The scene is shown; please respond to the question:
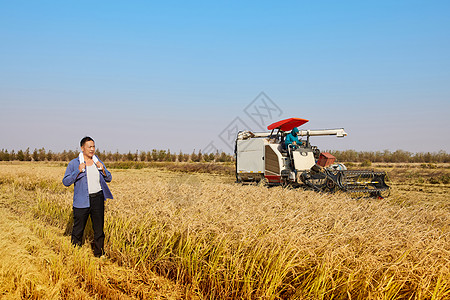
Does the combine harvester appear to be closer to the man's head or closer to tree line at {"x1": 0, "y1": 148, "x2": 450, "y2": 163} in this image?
the man's head

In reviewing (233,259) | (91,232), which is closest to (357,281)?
(233,259)

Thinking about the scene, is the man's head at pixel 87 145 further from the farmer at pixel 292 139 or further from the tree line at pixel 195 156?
the tree line at pixel 195 156

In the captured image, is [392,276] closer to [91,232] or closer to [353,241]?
[353,241]

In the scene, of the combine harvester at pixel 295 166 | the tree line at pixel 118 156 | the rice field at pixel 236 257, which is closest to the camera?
the rice field at pixel 236 257

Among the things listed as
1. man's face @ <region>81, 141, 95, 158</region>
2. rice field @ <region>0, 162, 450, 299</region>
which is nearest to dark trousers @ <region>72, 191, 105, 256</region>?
rice field @ <region>0, 162, 450, 299</region>

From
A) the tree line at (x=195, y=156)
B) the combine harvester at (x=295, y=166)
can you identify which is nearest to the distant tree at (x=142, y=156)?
the tree line at (x=195, y=156)

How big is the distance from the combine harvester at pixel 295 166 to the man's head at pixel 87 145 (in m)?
7.41

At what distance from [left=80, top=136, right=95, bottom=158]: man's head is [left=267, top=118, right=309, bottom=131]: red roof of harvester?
8.11 m

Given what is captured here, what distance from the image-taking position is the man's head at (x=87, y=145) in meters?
5.11

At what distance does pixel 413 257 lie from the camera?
3488 millimetres

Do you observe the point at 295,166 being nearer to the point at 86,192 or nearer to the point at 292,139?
the point at 292,139

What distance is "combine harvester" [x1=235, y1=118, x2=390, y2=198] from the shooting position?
10.2 m

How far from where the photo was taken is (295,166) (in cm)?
1130

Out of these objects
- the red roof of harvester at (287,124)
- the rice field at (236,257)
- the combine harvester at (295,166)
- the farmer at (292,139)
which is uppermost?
the red roof of harvester at (287,124)
